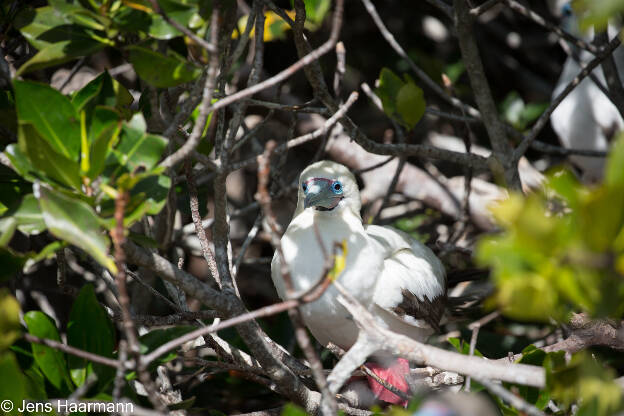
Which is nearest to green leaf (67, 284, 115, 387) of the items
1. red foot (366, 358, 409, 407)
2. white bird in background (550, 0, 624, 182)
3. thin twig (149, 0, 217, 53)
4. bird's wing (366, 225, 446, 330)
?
thin twig (149, 0, 217, 53)

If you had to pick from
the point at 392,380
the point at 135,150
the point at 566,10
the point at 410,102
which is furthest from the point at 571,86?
the point at 566,10

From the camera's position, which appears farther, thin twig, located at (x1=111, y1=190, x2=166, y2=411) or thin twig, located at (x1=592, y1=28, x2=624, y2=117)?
thin twig, located at (x1=592, y1=28, x2=624, y2=117)

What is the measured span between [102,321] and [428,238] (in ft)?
9.22

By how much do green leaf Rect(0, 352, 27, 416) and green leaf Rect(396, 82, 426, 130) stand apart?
194cm

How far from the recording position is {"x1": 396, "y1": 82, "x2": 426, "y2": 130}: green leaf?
2922 millimetres

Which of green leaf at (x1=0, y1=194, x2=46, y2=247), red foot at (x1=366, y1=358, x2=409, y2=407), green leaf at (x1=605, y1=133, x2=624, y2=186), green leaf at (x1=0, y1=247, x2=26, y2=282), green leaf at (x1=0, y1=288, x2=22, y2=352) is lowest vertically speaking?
red foot at (x1=366, y1=358, x2=409, y2=407)

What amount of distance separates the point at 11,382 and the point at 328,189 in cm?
161

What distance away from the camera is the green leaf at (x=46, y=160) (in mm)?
1637

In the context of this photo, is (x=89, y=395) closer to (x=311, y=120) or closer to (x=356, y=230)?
(x=356, y=230)

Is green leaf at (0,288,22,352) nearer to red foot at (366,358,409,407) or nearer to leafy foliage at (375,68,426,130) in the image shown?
red foot at (366,358,409,407)

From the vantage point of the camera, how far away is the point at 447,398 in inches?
62.7

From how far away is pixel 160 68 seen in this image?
1842mm

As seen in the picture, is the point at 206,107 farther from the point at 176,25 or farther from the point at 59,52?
the point at 59,52

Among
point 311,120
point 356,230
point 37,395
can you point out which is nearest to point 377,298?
point 356,230
